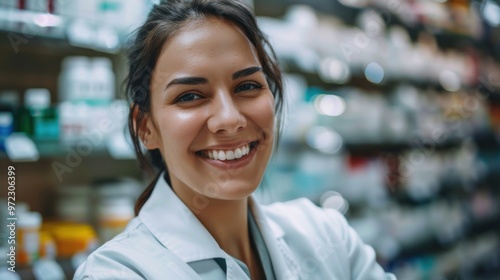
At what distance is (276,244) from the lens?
1232 mm

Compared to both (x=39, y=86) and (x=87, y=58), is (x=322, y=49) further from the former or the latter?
(x=39, y=86)

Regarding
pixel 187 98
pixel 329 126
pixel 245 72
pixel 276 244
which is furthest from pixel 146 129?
pixel 329 126

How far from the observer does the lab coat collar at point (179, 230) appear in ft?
3.56

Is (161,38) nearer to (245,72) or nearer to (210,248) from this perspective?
(245,72)

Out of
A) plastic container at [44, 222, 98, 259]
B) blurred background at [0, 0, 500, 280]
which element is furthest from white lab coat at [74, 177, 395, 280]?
plastic container at [44, 222, 98, 259]

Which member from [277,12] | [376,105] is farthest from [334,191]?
[277,12]

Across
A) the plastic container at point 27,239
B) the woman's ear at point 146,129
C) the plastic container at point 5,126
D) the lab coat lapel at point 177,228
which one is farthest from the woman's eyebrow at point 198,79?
the plastic container at point 27,239

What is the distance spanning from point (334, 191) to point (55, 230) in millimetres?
1710

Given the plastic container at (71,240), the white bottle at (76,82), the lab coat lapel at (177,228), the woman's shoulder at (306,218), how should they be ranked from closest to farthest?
the lab coat lapel at (177,228), the woman's shoulder at (306,218), the plastic container at (71,240), the white bottle at (76,82)

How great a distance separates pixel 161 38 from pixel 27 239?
3.61 feet

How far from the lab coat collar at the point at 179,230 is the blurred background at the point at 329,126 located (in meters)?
0.30

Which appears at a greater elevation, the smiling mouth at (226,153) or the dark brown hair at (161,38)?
the dark brown hair at (161,38)

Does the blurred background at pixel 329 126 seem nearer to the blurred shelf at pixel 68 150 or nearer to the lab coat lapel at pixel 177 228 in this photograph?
the blurred shelf at pixel 68 150

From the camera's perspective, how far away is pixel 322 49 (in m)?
3.17
